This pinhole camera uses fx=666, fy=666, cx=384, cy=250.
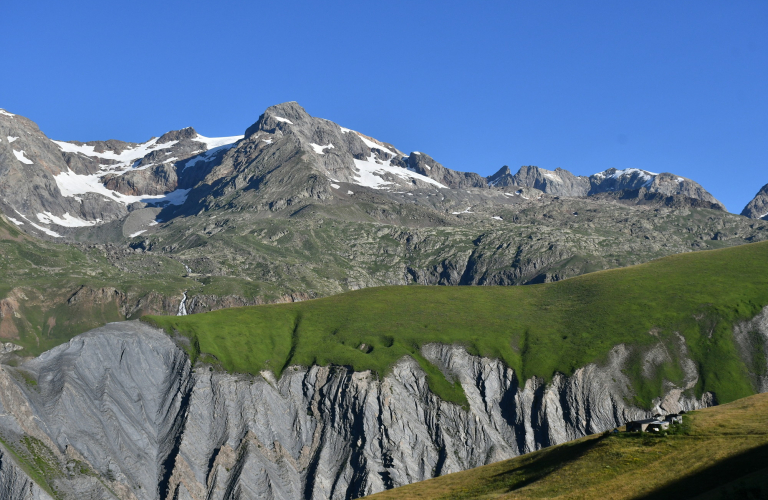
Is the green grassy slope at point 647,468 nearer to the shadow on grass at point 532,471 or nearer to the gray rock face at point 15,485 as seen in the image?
the shadow on grass at point 532,471

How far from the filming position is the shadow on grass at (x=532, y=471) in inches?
2940

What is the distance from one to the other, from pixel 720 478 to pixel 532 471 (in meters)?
23.8

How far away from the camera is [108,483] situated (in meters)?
145

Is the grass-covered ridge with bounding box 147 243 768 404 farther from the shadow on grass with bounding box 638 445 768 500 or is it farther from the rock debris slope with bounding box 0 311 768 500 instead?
the shadow on grass with bounding box 638 445 768 500

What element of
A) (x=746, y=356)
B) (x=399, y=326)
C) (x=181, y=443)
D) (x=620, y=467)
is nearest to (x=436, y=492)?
(x=620, y=467)

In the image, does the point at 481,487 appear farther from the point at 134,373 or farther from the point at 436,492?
the point at 134,373

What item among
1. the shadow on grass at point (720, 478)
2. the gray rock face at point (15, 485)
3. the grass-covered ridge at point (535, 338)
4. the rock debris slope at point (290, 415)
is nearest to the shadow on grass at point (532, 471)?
the shadow on grass at point (720, 478)

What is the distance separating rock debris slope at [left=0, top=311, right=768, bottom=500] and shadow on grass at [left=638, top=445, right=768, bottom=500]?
109 metres

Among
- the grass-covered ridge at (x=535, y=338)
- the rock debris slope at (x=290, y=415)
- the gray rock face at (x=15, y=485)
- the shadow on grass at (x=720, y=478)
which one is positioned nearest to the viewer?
the shadow on grass at (x=720, y=478)

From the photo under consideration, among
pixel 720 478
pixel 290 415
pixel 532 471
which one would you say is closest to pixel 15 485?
pixel 290 415

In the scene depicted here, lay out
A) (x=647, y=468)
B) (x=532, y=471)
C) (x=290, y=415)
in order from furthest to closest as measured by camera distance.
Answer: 1. (x=290, y=415)
2. (x=532, y=471)
3. (x=647, y=468)

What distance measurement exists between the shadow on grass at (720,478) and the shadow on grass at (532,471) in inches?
611

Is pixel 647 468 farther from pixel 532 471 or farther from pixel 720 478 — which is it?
pixel 532 471

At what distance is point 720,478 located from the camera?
195 ft
